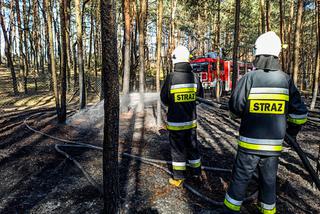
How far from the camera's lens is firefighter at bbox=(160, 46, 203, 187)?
389 cm

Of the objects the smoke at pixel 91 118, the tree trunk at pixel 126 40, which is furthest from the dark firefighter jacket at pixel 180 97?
the tree trunk at pixel 126 40

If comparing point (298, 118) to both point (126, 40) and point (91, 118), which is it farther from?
point (126, 40)

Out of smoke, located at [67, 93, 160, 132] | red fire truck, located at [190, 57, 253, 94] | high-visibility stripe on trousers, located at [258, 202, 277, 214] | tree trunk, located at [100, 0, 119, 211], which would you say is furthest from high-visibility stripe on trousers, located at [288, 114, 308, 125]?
red fire truck, located at [190, 57, 253, 94]

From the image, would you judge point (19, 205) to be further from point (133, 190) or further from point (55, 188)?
point (133, 190)

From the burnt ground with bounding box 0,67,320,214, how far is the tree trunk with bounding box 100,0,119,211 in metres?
0.69

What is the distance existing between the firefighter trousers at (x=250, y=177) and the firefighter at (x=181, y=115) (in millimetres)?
→ 1221

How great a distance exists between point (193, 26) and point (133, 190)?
25578 mm

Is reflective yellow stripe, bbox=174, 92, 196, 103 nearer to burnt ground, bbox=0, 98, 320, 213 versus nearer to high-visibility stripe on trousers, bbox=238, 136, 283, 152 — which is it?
burnt ground, bbox=0, 98, 320, 213

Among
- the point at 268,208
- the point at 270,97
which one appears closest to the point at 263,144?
the point at 270,97

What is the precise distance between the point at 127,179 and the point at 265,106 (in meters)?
2.47

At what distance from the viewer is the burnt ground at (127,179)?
3.19 metres

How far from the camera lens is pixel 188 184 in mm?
3883

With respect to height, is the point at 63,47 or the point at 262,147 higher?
the point at 63,47

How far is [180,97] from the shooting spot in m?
3.91
